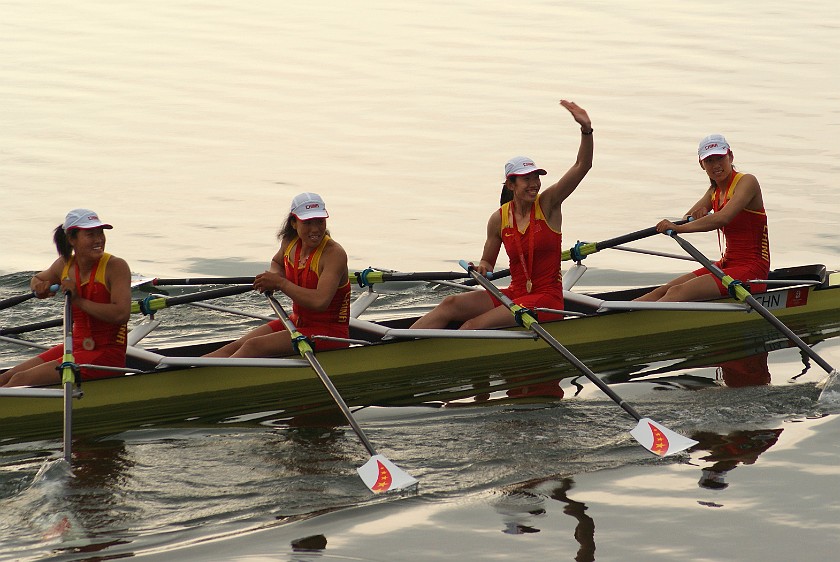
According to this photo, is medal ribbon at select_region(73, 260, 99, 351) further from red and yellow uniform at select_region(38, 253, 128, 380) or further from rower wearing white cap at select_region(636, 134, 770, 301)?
rower wearing white cap at select_region(636, 134, 770, 301)

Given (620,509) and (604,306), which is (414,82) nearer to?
(604,306)

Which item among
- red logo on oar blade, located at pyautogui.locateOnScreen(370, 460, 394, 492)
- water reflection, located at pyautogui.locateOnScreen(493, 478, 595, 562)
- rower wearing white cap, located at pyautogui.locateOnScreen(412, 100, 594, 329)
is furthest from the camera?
rower wearing white cap, located at pyautogui.locateOnScreen(412, 100, 594, 329)

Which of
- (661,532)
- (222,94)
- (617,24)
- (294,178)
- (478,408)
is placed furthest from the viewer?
(617,24)

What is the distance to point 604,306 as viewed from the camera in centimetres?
1094

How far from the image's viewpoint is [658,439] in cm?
848

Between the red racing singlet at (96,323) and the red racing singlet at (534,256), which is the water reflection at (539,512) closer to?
the red racing singlet at (534,256)

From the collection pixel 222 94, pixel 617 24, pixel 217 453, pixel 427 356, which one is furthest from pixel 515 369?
pixel 617 24

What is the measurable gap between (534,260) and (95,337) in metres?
3.54

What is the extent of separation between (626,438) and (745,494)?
1181mm

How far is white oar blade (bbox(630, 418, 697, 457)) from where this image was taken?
836 centimetres

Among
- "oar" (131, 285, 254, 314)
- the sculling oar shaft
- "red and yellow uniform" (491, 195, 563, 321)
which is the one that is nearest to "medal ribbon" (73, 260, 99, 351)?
"oar" (131, 285, 254, 314)

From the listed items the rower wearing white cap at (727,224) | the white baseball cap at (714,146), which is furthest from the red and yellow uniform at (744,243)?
the white baseball cap at (714,146)

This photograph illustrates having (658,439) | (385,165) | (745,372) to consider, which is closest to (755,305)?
(745,372)

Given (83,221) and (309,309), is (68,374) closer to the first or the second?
(83,221)
